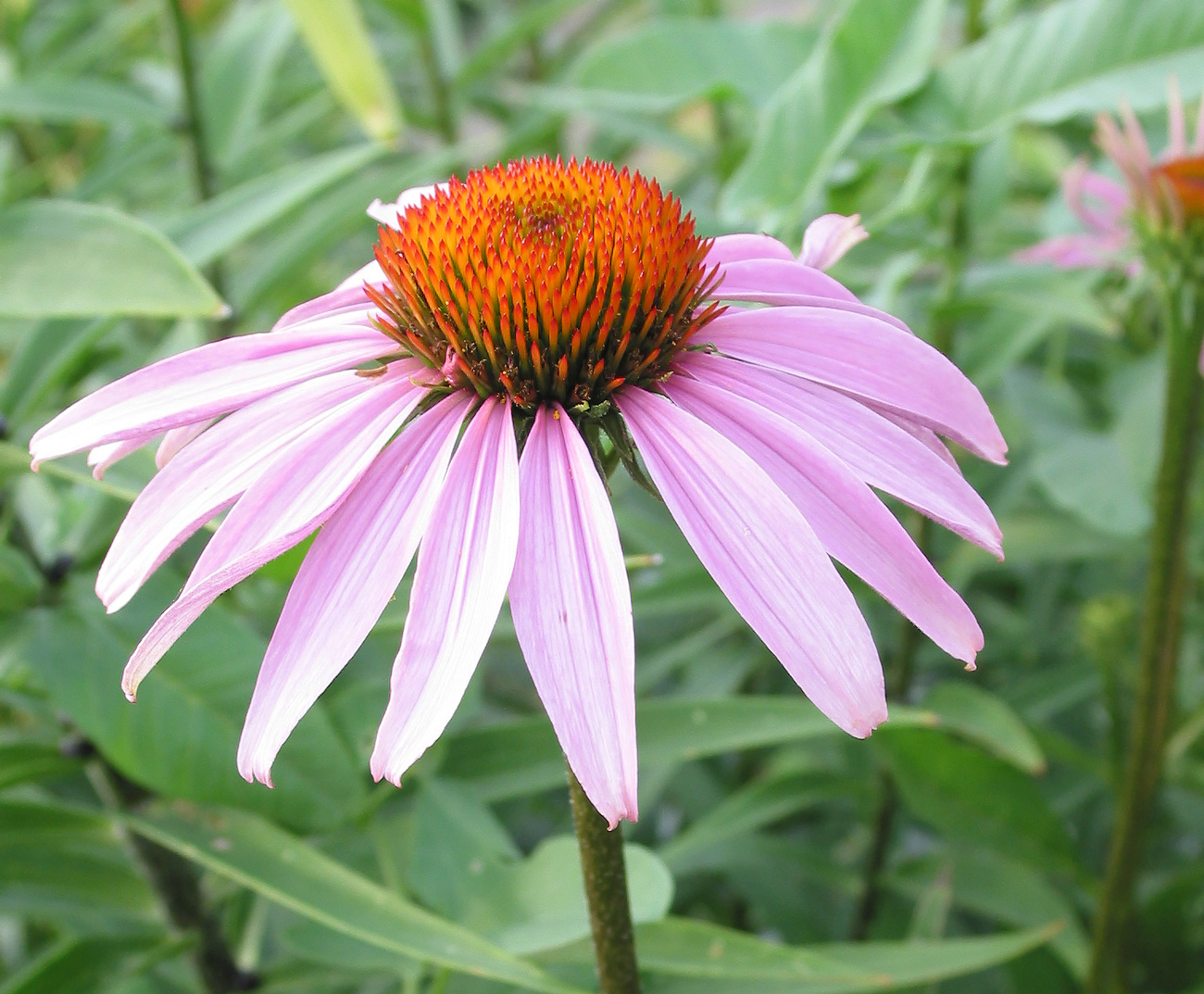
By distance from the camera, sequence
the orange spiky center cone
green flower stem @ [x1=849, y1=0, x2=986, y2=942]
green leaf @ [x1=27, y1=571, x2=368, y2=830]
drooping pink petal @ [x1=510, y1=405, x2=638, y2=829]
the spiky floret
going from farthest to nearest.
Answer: green flower stem @ [x1=849, y1=0, x2=986, y2=942]
the orange spiky center cone
green leaf @ [x1=27, y1=571, x2=368, y2=830]
the spiky floret
drooping pink petal @ [x1=510, y1=405, x2=638, y2=829]

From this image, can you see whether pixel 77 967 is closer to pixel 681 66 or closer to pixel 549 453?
pixel 549 453

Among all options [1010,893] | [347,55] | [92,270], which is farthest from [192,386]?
[1010,893]

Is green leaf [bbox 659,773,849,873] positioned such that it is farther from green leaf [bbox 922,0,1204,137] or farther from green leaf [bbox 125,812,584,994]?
green leaf [bbox 922,0,1204,137]

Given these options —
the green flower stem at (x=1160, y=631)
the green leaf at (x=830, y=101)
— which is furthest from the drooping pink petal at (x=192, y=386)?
the green flower stem at (x=1160, y=631)

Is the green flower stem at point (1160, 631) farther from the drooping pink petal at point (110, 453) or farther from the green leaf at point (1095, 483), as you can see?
the drooping pink petal at point (110, 453)

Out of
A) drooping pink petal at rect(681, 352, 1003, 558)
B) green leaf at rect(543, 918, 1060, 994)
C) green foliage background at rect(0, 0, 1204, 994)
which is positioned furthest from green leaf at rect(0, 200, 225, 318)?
green leaf at rect(543, 918, 1060, 994)
